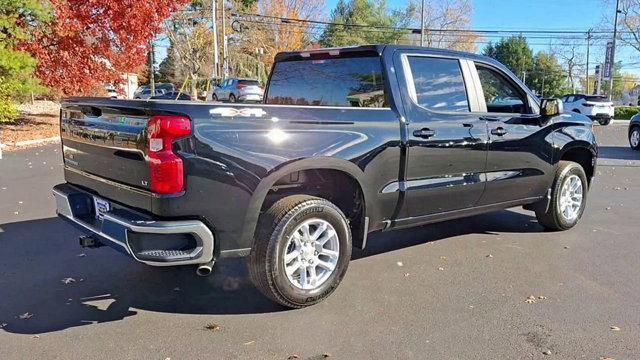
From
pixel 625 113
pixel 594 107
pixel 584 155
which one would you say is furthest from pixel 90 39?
pixel 625 113

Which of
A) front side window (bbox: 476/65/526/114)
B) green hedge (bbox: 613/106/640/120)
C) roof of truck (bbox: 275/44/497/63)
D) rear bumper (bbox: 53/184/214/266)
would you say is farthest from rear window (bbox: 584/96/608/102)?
rear bumper (bbox: 53/184/214/266)

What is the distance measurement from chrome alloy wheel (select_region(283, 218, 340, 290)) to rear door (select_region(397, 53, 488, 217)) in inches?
32.5

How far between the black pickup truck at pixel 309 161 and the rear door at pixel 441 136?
13 mm

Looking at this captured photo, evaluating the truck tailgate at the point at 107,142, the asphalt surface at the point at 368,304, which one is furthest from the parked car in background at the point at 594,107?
the truck tailgate at the point at 107,142

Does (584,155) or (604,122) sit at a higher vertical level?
(584,155)

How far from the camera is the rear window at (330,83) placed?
4.65 meters

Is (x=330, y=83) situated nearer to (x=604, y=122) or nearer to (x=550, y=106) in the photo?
(x=550, y=106)

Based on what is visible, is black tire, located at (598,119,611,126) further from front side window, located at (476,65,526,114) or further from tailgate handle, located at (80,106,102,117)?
tailgate handle, located at (80,106,102,117)

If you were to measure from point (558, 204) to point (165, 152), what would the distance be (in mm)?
4460

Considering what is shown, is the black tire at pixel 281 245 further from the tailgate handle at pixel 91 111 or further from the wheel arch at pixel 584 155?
the wheel arch at pixel 584 155

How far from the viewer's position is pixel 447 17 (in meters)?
59.4

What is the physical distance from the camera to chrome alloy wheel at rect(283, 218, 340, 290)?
400 centimetres

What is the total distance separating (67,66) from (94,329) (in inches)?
575

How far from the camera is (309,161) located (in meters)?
3.92
